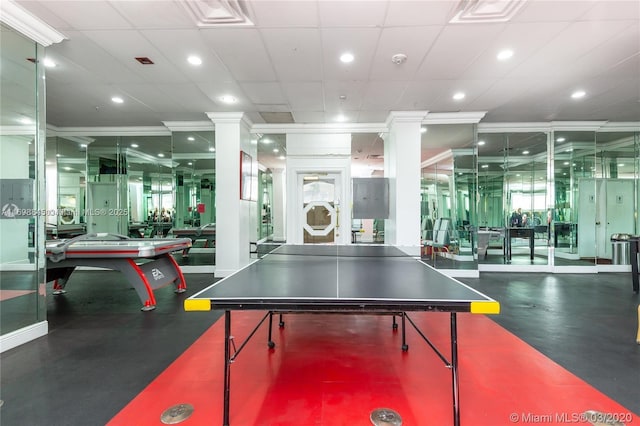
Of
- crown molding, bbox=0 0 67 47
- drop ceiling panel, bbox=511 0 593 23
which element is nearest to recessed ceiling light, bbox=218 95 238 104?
crown molding, bbox=0 0 67 47

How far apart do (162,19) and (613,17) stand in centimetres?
460

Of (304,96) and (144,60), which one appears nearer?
(144,60)

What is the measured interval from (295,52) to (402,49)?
1305 mm

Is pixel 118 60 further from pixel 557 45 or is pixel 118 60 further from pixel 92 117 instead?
pixel 557 45

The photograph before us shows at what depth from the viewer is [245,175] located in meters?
6.29

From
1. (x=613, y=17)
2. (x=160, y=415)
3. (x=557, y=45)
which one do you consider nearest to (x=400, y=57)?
(x=557, y=45)

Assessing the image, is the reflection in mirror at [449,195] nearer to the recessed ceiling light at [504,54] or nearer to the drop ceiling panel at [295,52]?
the recessed ceiling light at [504,54]

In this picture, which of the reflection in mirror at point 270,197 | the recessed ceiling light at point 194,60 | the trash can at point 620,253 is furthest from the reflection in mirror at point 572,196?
the recessed ceiling light at point 194,60

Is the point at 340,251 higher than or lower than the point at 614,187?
lower

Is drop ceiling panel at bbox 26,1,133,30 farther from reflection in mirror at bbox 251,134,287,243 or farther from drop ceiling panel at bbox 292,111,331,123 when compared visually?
reflection in mirror at bbox 251,134,287,243

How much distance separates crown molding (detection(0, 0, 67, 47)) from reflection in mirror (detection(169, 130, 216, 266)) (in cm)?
323

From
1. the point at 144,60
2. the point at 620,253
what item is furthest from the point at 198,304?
the point at 620,253

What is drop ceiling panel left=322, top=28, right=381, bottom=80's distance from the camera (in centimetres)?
314

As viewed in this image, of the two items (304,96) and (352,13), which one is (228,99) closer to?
(304,96)
